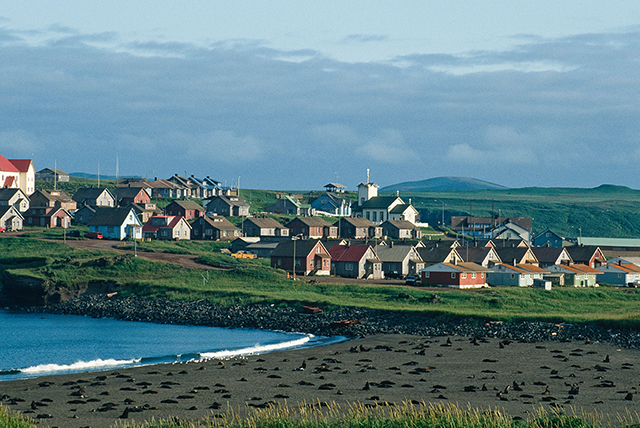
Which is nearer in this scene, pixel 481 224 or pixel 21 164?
pixel 21 164

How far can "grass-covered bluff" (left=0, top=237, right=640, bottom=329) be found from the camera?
63812mm

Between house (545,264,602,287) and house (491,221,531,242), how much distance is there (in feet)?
126

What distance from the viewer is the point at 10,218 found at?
4272 inches

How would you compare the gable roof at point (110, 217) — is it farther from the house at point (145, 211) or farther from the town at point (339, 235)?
the house at point (145, 211)

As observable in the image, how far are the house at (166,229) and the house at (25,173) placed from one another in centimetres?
3902

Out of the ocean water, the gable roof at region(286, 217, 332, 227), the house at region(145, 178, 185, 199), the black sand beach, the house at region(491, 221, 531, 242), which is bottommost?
the ocean water

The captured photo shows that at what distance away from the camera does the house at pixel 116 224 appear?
105m

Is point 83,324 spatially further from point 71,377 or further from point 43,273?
point 71,377

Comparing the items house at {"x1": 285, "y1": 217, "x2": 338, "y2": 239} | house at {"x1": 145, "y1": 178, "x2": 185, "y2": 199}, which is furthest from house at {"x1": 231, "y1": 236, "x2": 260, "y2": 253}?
house at {"x1": 145, "y1": 178, "x2": 185, "y2": 199}

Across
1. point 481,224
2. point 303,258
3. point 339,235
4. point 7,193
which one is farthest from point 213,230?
point 481,224

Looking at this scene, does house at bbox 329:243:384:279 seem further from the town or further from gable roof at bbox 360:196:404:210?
gable roof at bbox 360:196:404:210

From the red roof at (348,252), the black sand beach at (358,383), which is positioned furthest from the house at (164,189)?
the black sand beach at (358,383)

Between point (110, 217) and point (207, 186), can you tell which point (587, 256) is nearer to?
point (110, 217)

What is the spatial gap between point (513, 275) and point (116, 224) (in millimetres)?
53282
